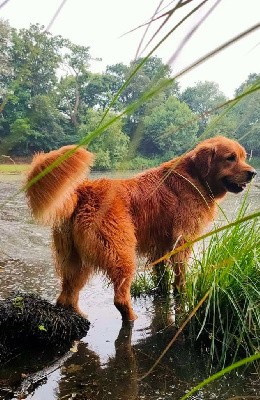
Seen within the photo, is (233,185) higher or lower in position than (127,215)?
higher

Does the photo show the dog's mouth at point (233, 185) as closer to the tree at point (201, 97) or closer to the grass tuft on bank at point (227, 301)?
the grass tuft on bank at point (227, 301)

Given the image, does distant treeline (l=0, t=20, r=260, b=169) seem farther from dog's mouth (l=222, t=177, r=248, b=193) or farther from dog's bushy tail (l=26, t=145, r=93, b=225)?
dog's mouth (l=222, t=177, r=248, b=193)

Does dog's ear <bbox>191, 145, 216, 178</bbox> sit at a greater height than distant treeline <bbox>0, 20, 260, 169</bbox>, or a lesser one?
lesser

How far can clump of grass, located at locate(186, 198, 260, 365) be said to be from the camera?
2408mm

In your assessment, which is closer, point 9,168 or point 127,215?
point 9,168

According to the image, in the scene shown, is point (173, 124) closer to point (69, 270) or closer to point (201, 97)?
A: point (201, 97)

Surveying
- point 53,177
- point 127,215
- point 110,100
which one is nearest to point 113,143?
point 110,100

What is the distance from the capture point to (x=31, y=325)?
8.71 ft

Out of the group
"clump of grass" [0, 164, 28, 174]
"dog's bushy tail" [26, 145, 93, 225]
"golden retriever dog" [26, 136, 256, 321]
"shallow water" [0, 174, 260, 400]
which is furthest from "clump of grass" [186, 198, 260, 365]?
"clump of grass" [0, 164, 28, 174]

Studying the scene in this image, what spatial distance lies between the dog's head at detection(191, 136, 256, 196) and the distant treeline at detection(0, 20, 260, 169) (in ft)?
8.90

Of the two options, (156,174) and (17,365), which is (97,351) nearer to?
(17,365)

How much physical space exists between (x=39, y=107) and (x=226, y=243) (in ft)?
7.93

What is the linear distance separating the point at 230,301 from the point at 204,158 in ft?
5.04

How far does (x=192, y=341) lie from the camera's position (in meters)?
2.67
